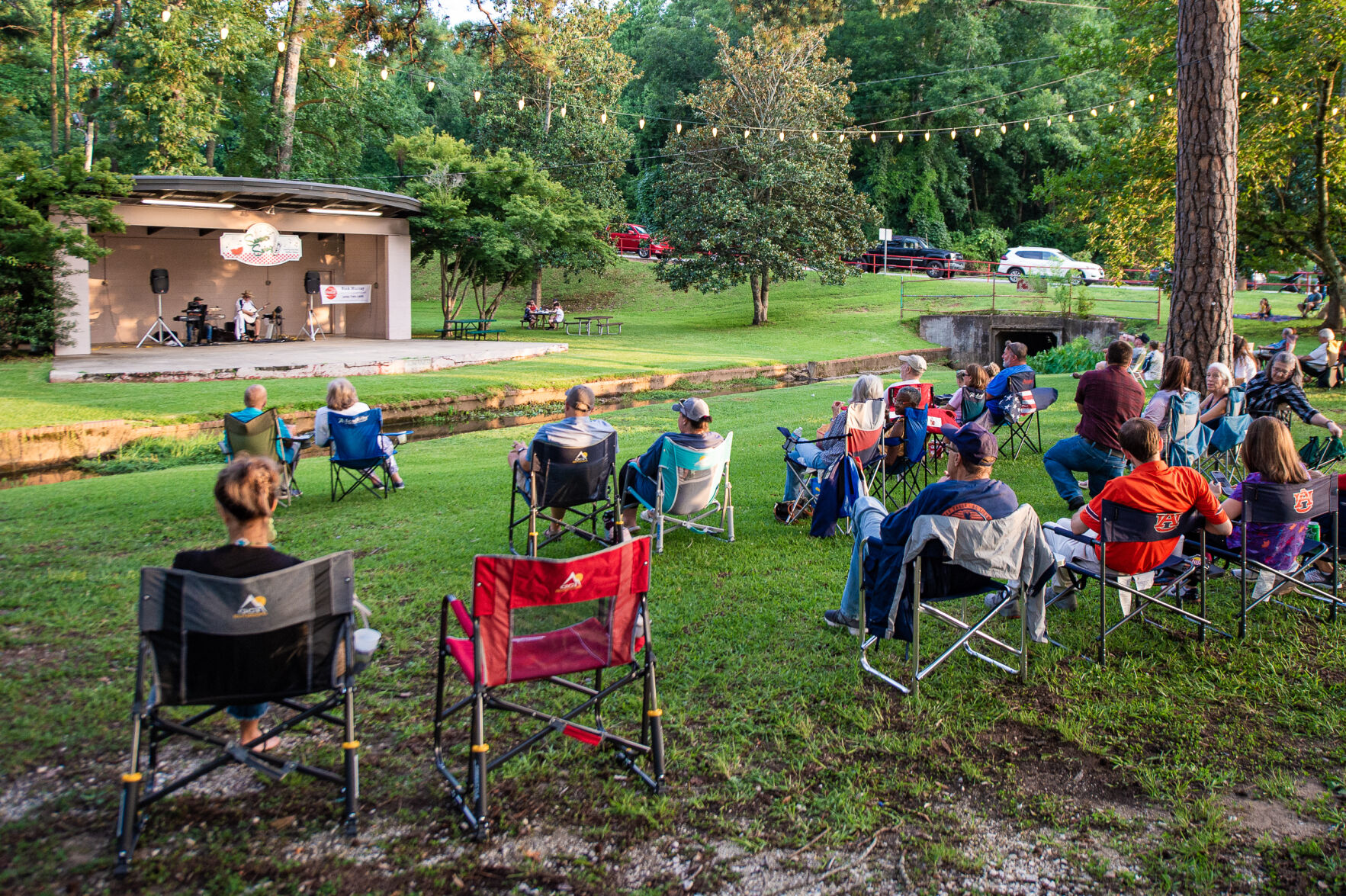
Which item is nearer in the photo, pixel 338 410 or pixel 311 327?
pixel 338 410

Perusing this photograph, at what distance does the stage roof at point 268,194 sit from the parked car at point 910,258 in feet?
64.2

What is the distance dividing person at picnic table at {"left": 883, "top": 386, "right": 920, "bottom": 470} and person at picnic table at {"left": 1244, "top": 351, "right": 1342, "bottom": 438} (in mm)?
2563

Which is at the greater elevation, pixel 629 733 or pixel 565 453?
pixel 565 453

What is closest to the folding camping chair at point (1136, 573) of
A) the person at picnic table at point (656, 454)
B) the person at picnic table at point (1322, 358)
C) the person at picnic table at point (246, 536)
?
the person at picnic table at point (656, 454)

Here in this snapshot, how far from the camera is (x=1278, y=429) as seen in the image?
168 inches

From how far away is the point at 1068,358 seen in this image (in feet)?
71.5

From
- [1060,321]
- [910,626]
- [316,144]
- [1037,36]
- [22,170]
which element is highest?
[1037,36]

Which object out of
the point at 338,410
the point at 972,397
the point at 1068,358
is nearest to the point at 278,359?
the point at 338,410

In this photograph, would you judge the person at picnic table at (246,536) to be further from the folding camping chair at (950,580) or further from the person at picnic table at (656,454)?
the person at picnic table at (656,454)

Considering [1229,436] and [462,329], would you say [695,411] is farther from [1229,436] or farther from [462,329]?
[462,329]

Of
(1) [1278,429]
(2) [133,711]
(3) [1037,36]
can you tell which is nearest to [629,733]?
(2) [133,711]

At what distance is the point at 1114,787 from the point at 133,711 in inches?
119

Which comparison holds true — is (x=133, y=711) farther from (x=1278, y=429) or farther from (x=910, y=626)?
(x=1278, y=429)

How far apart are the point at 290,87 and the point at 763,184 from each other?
14.6 meters
